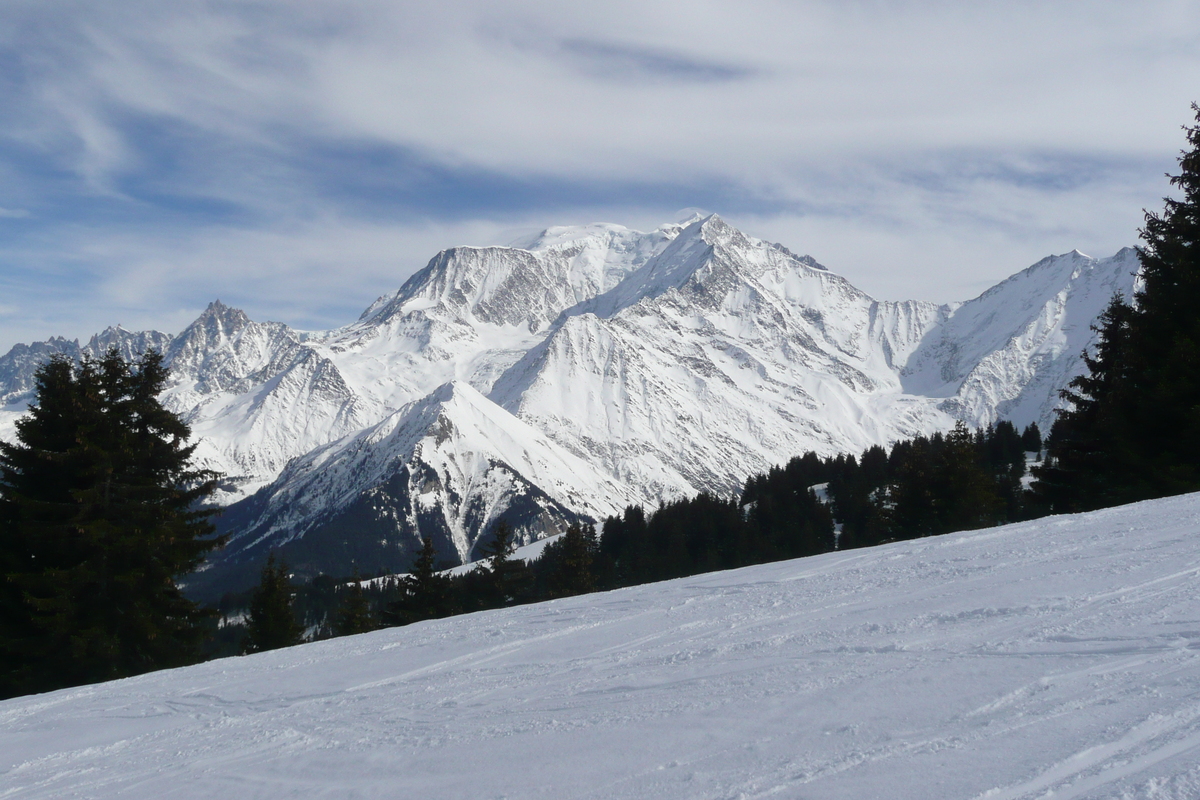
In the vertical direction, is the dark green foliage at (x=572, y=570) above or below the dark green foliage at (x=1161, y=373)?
below

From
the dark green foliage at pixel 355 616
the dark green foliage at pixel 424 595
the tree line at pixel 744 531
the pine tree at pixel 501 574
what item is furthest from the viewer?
the pine tree at pixel 501 574

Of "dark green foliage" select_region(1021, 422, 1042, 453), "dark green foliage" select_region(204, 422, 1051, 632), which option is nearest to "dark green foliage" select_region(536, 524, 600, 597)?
"dark green foliage" select_region(204, 422, 1051, 632)

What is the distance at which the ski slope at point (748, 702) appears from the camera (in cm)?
525

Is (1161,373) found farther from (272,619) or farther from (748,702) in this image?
(272,619)

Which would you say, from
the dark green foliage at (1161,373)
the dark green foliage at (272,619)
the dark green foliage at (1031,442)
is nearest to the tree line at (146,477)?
the dark green foliage at (1161,373)

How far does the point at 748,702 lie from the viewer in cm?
695

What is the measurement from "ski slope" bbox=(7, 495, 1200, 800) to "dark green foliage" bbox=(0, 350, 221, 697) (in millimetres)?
7191

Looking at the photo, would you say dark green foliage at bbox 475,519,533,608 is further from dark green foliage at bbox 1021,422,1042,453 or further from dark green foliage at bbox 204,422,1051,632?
dark green foliage at bbox 1021,422,1042,453

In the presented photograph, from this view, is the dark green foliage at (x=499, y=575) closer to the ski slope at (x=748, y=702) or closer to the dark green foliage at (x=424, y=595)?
the dark green foliage at (x=424, y=595)

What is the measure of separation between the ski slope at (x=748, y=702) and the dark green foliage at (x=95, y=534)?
283 inches

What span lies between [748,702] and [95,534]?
1795 centimetres

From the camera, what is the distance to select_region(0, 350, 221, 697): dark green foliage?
1891 cm

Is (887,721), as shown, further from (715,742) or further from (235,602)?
(235,602)

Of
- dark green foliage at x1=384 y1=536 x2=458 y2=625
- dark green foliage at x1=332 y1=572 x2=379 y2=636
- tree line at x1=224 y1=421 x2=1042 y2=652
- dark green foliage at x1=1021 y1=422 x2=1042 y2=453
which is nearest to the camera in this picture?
tree line at x1=224 y1=421 x2=1042 y2=652
